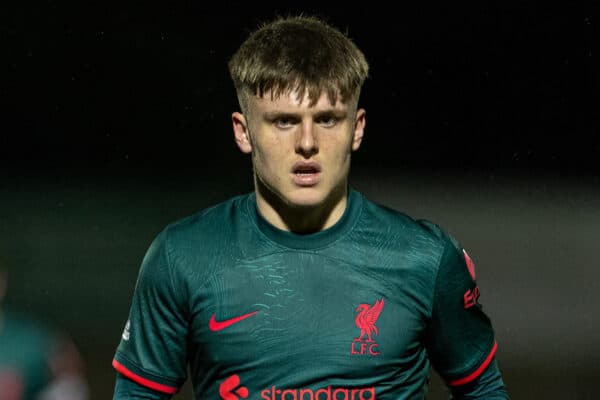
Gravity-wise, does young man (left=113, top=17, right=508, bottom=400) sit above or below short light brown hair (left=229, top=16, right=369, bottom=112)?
below

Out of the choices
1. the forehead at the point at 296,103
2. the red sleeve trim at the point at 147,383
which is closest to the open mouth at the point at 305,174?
the forehead at the point at 296,103

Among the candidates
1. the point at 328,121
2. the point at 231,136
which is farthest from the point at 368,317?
the point at 231,136

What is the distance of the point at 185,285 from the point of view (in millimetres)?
2084

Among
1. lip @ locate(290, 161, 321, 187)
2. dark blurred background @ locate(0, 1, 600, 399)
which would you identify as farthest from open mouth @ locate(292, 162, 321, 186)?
dark blurred background @ locate(0, 1, 600, 399)

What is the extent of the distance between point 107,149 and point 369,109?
47.0 inches

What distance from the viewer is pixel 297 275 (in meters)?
2.10

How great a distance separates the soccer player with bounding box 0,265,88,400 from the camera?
3555mm

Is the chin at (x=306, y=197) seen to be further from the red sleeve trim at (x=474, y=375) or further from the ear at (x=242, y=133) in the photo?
the red sleeve trim at (x=474, y=375)

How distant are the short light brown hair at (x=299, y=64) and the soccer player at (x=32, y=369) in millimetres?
1772

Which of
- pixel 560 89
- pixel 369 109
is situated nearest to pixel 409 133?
pixel 369 109

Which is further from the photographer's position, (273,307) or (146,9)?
(146,9)

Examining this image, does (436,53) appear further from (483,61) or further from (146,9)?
(146,9)

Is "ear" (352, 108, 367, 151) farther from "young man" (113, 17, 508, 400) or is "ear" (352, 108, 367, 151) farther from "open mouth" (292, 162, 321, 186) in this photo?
"open mouth" (292, 162, 321, 186)

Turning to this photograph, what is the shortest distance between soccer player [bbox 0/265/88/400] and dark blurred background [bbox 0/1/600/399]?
96 cm
